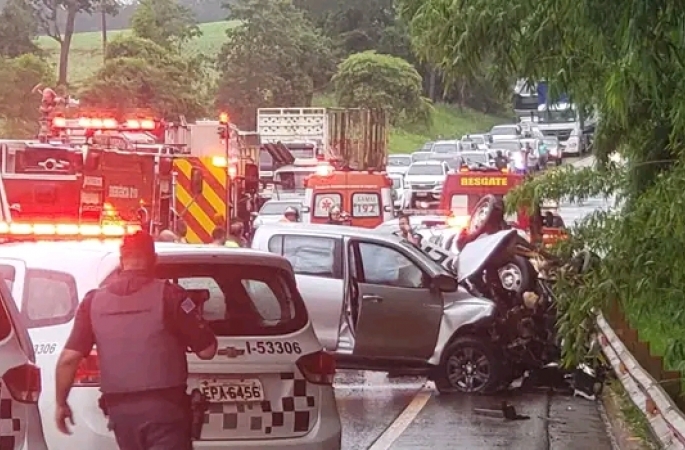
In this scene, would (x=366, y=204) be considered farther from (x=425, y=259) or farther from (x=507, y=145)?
(x=507, y=145)

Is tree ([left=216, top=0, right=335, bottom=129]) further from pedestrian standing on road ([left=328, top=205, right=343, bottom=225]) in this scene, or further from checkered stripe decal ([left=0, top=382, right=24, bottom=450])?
checkered stripe decal ([left=0, top=382, right=24, bottom=450])

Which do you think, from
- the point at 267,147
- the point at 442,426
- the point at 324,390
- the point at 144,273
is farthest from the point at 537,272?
the point at 267,147

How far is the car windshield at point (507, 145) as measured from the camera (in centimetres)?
5530

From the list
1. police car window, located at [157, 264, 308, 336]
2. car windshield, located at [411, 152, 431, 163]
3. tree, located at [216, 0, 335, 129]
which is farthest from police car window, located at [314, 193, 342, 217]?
tree, located at [216, 0, 335, 129]

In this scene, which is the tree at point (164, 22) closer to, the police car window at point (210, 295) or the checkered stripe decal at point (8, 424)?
the police car window at point (210, 295)

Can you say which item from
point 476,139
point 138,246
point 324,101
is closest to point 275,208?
point 138,246

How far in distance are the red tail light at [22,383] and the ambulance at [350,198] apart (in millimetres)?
21346

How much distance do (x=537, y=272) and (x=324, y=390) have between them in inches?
293

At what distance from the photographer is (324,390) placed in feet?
24.9

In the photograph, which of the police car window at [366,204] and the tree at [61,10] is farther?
the tree at [61,10]

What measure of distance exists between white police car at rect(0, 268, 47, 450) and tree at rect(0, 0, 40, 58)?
168 ft

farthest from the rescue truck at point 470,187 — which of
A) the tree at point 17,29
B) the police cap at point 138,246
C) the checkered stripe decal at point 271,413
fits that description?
the tree at point 17,29

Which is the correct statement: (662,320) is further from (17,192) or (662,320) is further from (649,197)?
(17,192)

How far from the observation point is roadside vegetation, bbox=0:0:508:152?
160 ft
